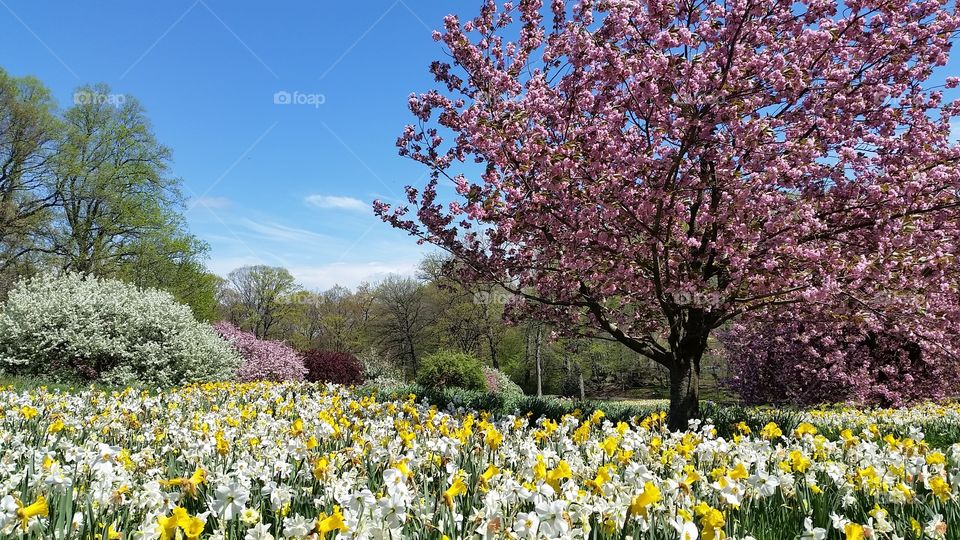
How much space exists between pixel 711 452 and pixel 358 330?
39.2 m

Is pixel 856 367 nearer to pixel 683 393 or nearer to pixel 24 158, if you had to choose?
pixel 683 393

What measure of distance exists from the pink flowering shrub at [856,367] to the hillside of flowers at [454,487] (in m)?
9.53

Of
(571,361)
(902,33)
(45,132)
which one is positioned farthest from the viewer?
(571,361)

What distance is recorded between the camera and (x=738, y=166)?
582cm

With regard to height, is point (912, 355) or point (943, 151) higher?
point (943, 151)

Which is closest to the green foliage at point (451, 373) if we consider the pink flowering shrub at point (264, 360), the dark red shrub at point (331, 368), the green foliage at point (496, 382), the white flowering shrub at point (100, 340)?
the green foliage at point (496, 382)

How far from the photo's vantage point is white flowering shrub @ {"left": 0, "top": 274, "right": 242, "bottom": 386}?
12.9m

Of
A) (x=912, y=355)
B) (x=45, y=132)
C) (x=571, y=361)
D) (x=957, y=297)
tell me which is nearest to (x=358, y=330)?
(x=571, y=361)

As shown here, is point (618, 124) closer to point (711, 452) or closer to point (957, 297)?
point (711, 452)

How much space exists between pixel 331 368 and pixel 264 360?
2.17 metres

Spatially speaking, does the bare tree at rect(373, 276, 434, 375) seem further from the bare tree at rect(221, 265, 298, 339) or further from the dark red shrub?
the dark red shrub

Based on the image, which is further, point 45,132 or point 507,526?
point 45,132

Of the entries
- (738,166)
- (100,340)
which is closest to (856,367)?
(738,166)

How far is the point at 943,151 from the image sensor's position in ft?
19.2
